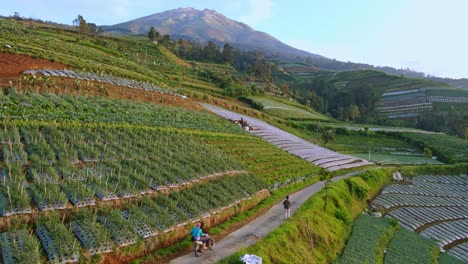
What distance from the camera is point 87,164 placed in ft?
56.7

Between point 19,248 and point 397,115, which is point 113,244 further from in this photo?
point 397,115

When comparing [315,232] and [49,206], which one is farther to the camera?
[315,232]

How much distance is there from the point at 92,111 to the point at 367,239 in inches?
805

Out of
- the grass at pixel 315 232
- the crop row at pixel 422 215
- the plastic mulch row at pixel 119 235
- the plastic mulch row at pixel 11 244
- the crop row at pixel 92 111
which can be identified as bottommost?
the crop row at pixel 422 215

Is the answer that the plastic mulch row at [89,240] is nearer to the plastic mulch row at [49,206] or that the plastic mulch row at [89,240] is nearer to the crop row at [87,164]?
the plastic mulch row at [49,206]

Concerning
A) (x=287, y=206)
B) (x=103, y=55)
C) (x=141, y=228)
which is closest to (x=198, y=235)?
(x=141, y=228)

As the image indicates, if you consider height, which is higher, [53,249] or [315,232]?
[53,249]

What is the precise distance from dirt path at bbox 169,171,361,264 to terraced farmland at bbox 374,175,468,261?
38.1 ft

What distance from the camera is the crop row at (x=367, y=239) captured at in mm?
20875

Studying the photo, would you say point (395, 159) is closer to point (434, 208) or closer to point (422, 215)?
point (434, 208)

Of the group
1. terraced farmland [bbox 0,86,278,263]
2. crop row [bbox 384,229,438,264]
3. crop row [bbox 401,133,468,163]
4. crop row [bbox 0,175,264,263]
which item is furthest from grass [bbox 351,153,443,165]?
crop row [bbox 0,175,264,263]

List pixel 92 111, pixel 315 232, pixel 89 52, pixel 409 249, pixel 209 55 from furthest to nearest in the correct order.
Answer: pixel 209 55, pixel 89 52, pixel 92 111, pixel 409 249, pixel 315 232

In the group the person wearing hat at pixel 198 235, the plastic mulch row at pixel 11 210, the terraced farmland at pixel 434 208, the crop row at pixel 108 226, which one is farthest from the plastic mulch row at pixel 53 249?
the terraced farmland at pixel 434 208

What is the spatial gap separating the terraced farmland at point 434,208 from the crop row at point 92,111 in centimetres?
1675
